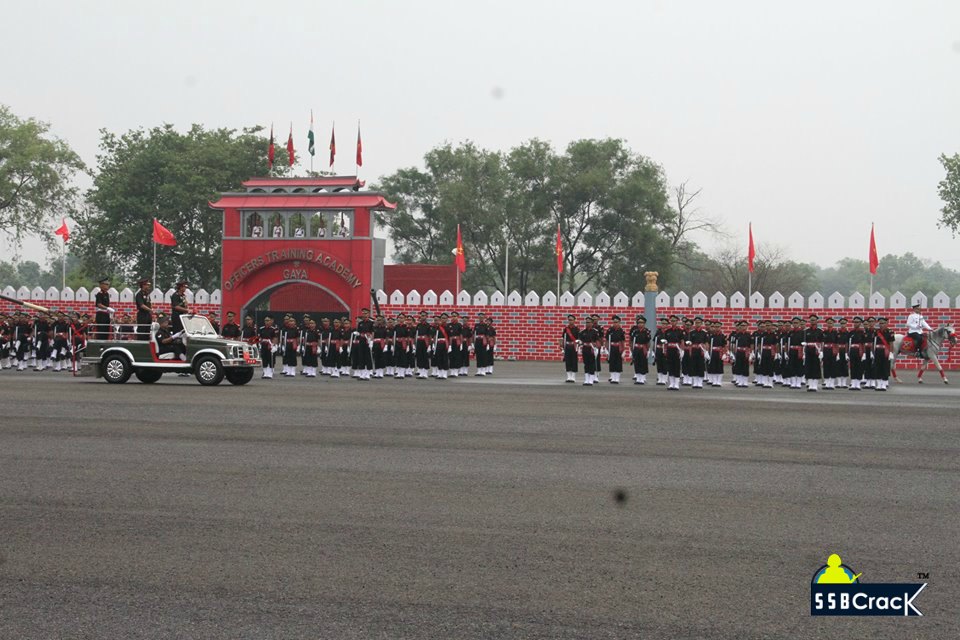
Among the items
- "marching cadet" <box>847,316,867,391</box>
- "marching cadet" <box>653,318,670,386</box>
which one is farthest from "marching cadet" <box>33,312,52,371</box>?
"marching cadet" <box>847,316,867,391</box>

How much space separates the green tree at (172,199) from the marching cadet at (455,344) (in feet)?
105

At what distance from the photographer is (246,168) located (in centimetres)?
6000

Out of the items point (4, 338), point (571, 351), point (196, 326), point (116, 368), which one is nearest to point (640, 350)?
point (571, 351)

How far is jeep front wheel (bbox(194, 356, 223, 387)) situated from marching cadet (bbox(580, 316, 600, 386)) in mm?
8050

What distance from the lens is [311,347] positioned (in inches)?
1134

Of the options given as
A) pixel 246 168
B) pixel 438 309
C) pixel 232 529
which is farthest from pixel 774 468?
pixel 246 168

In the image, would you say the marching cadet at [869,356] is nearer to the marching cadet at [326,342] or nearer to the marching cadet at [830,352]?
the marching cadet at [830,352]

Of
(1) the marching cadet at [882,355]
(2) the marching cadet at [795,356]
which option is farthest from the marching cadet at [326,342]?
(1) the marching cadet at [882,355]

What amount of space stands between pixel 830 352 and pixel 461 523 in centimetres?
1843

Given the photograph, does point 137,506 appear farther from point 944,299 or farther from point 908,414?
point 944,299

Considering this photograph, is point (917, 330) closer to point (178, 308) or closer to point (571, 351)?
point (571, 351)

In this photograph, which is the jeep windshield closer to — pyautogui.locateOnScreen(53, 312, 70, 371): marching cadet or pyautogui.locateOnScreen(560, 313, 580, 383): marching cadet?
pyautogui.locateOnScreen(560, 313, 580, 383): marching cadet

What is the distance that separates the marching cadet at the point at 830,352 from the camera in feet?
81.8

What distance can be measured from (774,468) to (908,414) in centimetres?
711
